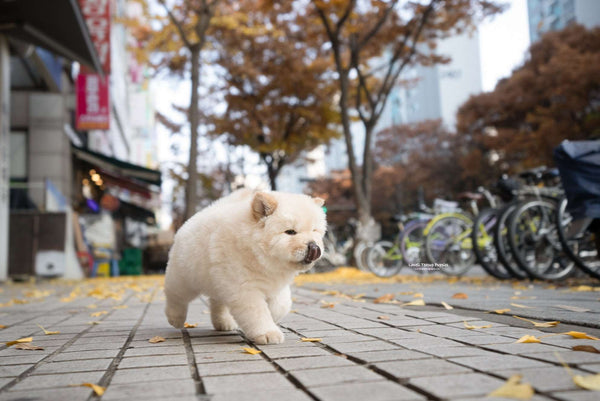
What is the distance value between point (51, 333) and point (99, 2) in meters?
12.4

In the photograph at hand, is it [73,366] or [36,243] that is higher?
[36,243]

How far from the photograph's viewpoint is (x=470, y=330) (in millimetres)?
3055

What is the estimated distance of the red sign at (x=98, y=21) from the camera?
13.8 metres

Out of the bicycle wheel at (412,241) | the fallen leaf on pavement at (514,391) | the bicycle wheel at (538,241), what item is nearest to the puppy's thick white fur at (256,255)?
the fallen leaf on pavement at (514,391)

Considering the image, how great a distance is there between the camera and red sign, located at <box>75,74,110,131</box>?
15062mm

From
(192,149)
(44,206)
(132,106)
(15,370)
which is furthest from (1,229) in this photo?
(132,106)

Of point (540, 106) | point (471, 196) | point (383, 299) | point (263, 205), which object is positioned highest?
point (540, 106)

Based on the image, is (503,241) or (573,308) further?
(503,241)

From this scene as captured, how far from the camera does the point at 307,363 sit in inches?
90.5

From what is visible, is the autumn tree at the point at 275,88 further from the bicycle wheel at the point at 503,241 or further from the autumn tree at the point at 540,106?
the bicycle wheel at the point at 503,241

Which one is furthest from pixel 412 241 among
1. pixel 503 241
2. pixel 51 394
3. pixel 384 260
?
pixel 51 394

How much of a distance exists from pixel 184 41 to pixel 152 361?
1016 centimetres

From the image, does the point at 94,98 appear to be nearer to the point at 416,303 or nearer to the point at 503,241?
the point at 503,241

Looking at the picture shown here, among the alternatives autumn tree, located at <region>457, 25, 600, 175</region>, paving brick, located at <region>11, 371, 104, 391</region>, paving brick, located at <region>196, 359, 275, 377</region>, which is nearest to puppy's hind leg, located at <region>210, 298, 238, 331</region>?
paving brick, located at <region>196, 359, 275, 377</region>
